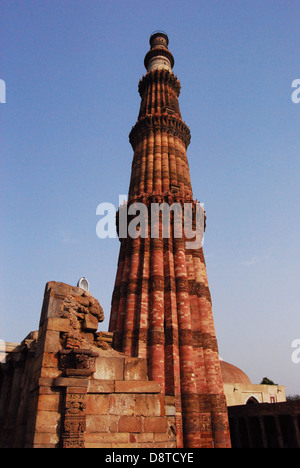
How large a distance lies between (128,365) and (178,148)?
73.3 ft

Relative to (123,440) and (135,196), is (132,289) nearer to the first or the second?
(135,196)

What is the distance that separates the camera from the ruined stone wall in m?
5.86

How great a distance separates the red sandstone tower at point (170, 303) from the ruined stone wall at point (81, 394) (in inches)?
343

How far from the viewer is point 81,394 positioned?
6.04 m

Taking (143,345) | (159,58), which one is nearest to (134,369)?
(143,345)

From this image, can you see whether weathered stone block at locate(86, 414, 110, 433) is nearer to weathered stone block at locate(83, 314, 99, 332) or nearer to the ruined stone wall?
the ruined stone wall

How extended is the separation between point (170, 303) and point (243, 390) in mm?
17248

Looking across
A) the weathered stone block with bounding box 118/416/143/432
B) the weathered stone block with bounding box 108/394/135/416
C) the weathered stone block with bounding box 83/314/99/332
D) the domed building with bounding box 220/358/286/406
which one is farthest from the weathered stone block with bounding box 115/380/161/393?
the domed building with bounding box 220/358/286/406

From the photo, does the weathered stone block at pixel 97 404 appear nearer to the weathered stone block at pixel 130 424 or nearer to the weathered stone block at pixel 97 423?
the weathered stone block at pixel 97 423

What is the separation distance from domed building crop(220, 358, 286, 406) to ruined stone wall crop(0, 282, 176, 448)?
82.5ft

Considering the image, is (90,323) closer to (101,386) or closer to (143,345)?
(101,386)

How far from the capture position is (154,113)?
27.3 meters

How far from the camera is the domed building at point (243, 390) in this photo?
29578mm

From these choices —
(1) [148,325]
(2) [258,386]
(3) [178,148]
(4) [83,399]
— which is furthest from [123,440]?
(2) [258,386]
